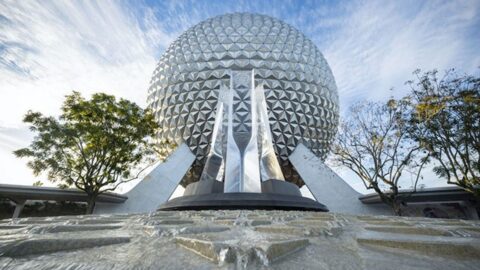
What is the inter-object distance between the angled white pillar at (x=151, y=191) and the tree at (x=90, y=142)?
3.73 ft

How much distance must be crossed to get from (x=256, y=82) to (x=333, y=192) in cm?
1016

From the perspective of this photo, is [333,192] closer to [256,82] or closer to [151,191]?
[256,82]

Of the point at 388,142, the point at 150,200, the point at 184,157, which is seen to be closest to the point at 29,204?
the point at 150,200

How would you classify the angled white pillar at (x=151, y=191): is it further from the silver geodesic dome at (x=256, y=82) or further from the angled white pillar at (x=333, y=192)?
the angled white pillar at (x=333, y=192)

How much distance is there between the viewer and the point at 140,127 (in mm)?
13625

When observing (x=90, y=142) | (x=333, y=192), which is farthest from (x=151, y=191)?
(x=333, y=192)

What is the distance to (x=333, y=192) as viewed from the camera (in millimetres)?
12969

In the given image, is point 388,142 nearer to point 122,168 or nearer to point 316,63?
point 316,63

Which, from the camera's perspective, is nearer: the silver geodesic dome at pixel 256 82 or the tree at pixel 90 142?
the tree at pixel 90 142

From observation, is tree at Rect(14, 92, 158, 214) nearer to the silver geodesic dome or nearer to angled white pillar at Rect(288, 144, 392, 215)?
the silver geodesic dome

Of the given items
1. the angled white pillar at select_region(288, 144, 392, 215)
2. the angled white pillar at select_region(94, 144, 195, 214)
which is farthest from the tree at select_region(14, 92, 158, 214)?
the angled white pillar at select_region(288, 144, 392, 215)

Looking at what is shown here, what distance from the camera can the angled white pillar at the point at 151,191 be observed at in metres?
12.4

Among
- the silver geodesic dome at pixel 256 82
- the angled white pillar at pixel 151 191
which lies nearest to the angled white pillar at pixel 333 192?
the silver geodesic dome at pixel 256 82

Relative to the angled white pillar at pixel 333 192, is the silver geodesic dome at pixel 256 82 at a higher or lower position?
higher
